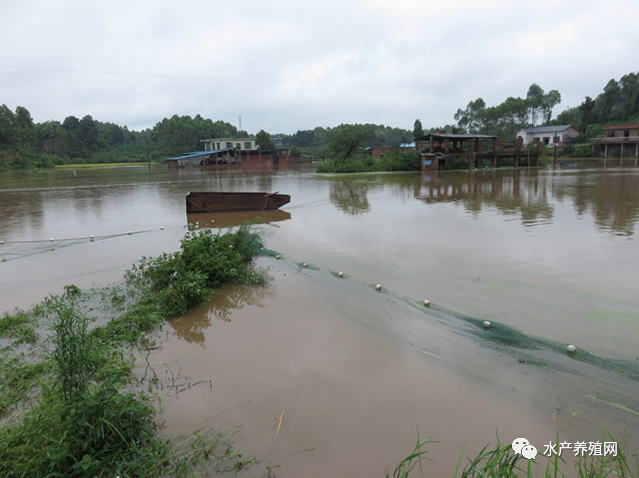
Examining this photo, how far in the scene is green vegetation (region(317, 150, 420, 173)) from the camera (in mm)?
43781

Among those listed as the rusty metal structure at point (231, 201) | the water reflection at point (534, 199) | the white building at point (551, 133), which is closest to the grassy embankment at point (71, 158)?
the rusty metal structure at point (231, 201)

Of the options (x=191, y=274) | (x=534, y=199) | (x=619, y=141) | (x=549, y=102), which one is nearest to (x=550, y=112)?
(x=549, y=102)

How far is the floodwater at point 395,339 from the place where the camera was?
3.69 meters

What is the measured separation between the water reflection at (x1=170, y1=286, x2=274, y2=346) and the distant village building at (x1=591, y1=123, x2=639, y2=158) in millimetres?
63174

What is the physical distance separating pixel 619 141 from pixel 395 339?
210ft

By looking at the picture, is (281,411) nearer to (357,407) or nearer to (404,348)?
(357,407)

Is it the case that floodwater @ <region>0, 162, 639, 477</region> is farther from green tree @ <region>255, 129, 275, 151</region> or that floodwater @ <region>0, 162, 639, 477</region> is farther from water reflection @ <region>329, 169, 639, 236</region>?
green tree @ <region>255, 129, 275, 151</region>

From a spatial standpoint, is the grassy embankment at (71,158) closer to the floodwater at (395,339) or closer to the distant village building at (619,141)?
the floodwater at (395,339)

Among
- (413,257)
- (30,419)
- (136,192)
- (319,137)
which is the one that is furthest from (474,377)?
(319,137)

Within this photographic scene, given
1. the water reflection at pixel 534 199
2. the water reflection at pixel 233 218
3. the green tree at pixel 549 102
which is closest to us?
the water reflection at pixel 534 199

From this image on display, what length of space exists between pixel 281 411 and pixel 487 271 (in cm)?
547

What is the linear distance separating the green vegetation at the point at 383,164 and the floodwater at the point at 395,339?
32.3 meters

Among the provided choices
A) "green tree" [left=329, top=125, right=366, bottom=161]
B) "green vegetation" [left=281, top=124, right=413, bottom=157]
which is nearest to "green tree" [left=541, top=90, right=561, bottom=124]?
"green vegetation" [left=281, top=124, right=413, bottom=157]

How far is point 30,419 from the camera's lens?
3.46 m
